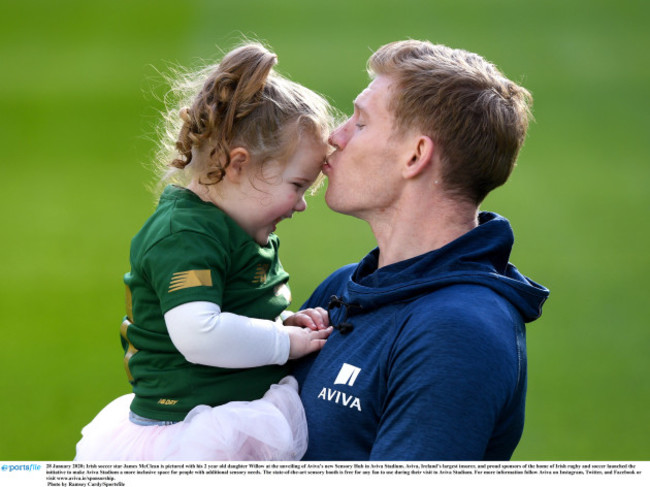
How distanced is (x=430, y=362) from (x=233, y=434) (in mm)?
521

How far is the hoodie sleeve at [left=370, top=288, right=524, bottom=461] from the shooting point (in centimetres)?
138

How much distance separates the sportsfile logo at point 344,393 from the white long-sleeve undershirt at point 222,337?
19 centimetres

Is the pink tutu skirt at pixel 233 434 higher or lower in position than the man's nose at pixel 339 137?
lower

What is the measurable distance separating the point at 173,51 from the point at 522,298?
18.9 feet

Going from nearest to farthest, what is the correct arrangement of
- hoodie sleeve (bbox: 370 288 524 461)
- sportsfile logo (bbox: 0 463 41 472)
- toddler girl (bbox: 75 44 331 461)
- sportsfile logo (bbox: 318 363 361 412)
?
hoodie sleeve (bbox: 370 288 524 461), sportsfile logo (bbox: 318 363 361 412), toddler girl (bbox: 75 44 331 461), sportsfile logo (bbox: 0 463 41 472)

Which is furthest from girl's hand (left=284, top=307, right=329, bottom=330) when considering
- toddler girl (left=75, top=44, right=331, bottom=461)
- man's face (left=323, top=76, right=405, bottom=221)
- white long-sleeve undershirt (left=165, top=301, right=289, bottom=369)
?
man's face (left=323, top=76, right=405, bottom=221)

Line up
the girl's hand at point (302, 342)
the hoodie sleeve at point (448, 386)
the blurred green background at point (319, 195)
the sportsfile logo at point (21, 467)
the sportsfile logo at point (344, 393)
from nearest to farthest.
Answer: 1. the hoodie sleeve at point (448, 386)
2. the sportsfile logo at point (344, 393)
3. the girl's hand at point (302, 342)
4. the sportsfile logo at point (21, 467)
5. the blurred green background at point (319, 195)

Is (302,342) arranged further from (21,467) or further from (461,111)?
(21,467)

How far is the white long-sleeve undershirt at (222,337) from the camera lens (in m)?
1.66

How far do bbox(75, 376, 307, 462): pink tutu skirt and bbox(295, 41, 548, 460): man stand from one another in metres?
0.05

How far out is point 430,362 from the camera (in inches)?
55.6

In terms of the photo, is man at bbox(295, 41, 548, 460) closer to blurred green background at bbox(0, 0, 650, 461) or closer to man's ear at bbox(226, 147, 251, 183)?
man's ear at bbox(226, 147, 251, 183)

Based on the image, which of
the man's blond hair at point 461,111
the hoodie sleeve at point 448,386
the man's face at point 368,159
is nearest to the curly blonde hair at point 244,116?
the man's face at point 368,159

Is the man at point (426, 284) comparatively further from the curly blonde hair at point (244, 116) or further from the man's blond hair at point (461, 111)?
the curly blonde hair at point (244, 116)
